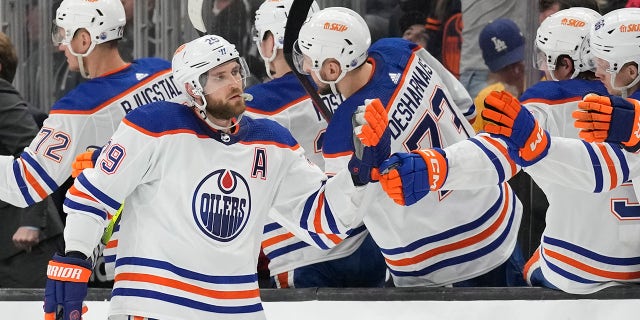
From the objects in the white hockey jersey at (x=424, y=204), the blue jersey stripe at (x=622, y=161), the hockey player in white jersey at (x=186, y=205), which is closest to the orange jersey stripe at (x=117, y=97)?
the white hockey jersey at (x=424, y=204)

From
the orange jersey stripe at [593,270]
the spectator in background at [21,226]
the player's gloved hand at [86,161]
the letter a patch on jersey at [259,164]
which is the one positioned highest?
the letter a patch on jersey at [259,164]

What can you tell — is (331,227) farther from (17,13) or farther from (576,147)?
(17,13)

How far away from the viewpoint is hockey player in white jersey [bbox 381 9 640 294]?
11.9ft

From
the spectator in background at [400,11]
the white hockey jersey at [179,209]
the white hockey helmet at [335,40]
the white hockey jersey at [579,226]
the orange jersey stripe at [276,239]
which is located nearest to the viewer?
the white hockey jersey at [179,209]

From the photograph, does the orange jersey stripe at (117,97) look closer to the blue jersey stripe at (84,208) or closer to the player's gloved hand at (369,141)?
the blue jersey stripe at (84,208)

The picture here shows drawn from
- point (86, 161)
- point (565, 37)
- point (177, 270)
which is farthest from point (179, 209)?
point (565, 37)

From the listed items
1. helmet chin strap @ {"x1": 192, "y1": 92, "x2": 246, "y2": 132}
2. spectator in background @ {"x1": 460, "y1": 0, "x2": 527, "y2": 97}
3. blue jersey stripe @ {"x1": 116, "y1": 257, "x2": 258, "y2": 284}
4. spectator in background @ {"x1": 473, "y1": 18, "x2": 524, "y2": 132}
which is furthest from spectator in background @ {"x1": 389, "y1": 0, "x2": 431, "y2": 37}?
blue jersey stripe @ {"x1": 116, "y1": 257, "x2": 258, "y2": 284}

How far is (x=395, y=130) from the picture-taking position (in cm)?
437

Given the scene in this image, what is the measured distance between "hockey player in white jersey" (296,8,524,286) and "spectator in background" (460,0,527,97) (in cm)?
89

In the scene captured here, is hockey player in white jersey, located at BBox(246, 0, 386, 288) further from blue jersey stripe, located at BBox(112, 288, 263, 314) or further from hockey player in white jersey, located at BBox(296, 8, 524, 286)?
blue jersey stripe, located at BBox(112, 288, 263, 314)

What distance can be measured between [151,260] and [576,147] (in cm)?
119

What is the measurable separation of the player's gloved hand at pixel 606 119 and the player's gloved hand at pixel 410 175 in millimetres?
385

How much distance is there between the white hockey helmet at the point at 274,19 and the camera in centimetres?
502

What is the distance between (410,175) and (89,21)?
1.82 metres
